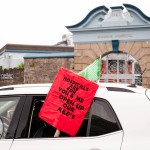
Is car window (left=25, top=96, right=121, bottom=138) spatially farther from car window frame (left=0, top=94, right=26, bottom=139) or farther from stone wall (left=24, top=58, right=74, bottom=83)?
stone wall (left=24, top=58, right=74, bottom=83)

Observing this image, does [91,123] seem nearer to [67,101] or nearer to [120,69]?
[67,101]

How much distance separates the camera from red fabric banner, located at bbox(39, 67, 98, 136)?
3.38 meters

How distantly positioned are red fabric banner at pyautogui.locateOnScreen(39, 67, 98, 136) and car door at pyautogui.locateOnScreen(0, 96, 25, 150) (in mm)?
247

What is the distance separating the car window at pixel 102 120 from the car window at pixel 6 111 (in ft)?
2.64

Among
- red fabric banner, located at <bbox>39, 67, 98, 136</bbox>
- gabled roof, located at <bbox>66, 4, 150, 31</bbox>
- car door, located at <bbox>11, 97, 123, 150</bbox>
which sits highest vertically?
gabled roof, located at <bbox>66, 4, 150, 31</bbox>

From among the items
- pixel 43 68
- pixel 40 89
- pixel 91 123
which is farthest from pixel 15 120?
pixel 43 68

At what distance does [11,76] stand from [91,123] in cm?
1567

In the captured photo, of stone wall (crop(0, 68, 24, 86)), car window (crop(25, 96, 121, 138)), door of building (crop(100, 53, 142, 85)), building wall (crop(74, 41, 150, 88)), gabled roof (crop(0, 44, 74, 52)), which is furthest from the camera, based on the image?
gabled roof (crop(0, 44, 74, 52))

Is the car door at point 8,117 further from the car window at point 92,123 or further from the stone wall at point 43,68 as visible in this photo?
the stone wall at point 43,68

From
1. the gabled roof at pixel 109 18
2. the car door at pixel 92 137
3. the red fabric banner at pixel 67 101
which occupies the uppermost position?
the gabled roof at pixel 109 18

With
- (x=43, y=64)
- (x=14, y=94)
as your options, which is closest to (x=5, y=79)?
(x=43, y=64)

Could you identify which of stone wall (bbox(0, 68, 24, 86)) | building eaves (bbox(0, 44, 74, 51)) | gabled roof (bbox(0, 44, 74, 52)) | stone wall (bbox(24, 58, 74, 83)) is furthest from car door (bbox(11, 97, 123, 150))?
building eaves (bbox(0, 44, 74, 51))

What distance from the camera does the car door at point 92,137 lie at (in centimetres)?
312

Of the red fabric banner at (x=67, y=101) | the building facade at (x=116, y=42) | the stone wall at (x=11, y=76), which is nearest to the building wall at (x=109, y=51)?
the building facade at (x=116, y=42)
